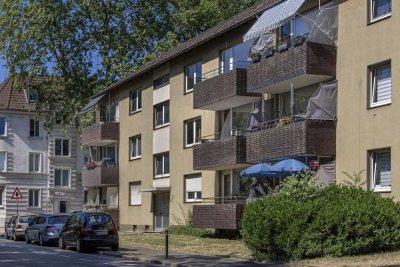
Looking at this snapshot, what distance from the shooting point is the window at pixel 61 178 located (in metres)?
65.1

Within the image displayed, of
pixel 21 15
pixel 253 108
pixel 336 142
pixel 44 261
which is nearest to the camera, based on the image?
pixel 44 261

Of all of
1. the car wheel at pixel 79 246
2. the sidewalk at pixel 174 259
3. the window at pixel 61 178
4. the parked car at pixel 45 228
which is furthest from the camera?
the window at pixel 61 178

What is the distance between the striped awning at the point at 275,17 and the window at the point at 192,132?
25.3 ft

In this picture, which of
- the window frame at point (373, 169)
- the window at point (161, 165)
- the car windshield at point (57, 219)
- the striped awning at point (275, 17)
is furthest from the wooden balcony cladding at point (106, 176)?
the window frame at point (373, 169)

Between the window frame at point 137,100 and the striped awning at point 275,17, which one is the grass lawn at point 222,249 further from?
the window frame at point 137,100

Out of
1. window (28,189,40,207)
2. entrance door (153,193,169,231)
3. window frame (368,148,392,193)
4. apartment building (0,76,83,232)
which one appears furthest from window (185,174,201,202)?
window (28,189,40,207)

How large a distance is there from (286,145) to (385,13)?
5.40m

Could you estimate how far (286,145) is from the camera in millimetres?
24719

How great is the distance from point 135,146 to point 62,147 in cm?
2505

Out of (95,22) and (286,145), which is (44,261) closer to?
(286,145)

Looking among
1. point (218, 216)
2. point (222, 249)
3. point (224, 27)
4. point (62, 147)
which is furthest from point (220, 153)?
point (62, 147)

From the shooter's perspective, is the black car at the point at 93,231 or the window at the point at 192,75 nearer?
the black car at the point at 93,231

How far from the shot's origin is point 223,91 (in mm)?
29594

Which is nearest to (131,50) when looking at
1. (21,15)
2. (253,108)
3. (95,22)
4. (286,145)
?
(95,22)
